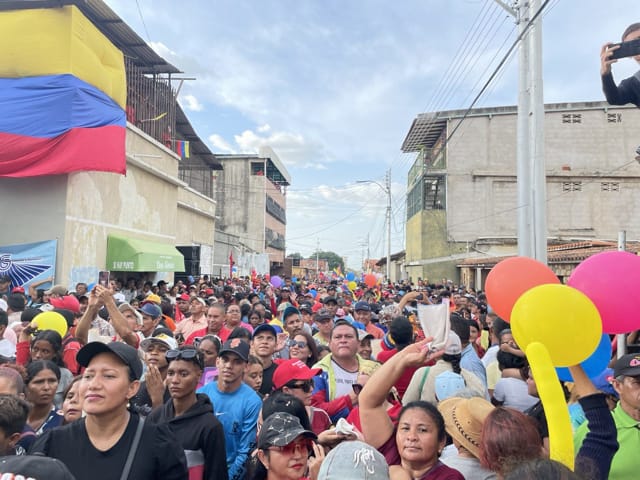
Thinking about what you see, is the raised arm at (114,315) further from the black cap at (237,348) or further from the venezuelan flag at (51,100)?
the venezuelan flag at (51,100)

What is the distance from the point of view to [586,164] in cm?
2945

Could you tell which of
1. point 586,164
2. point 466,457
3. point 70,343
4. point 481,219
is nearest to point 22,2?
point 70,343

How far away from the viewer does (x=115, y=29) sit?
17.6 meters

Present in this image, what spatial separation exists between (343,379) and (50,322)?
3097 millimetres

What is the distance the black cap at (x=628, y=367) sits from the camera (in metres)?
2.48

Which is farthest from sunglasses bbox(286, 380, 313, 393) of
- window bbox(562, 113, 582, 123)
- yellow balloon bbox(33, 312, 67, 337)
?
window bbox(562, 113, 582, 123)

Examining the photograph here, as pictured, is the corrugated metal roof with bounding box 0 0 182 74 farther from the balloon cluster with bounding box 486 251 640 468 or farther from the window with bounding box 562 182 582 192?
the window with bounding box 562 182 582 192

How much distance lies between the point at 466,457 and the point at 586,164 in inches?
1269

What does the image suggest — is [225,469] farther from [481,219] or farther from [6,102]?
[481,219]

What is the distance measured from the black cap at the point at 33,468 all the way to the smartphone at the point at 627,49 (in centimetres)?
448

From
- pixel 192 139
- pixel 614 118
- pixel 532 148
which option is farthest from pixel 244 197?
pixel 532 148

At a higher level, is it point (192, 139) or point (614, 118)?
point (614, 118)

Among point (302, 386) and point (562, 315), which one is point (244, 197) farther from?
point (562, 315)

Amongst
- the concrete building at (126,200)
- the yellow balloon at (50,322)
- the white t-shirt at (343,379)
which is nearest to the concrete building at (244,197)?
the concrete building at (126,200)
